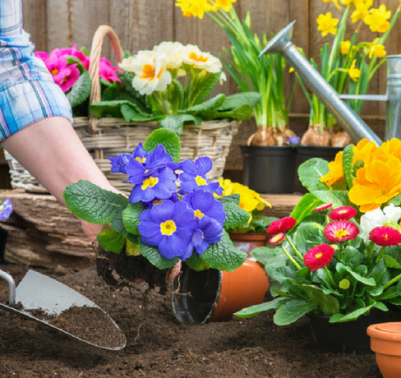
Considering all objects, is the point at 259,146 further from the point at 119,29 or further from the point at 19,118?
the point at 19,118

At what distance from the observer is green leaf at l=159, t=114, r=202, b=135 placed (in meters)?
1.63

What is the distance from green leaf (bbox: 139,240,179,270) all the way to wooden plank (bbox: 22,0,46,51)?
1.74m

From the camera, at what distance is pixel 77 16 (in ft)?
7.84

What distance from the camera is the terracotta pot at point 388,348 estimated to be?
0.85 metres

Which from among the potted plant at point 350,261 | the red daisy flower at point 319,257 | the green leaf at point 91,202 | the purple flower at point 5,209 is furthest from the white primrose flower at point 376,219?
the purple flower at point 5,209

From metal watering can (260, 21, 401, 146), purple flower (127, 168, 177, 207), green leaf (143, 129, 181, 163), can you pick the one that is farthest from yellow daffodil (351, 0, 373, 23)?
purple flower (127, 168, 177, 207)

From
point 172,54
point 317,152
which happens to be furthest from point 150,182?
point 317,152

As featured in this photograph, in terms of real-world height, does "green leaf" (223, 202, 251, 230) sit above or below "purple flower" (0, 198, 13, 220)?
above

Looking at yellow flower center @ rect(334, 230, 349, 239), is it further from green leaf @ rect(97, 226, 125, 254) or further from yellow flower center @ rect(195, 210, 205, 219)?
green leaf @ rect(97, 226, 125, 254)

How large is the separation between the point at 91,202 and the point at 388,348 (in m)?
0.53

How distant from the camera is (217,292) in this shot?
124 cm

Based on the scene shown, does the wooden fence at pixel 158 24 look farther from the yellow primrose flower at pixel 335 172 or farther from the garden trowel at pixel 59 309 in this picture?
the garden trowel at pixel 59 309

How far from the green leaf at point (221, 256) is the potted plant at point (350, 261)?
0.11 m

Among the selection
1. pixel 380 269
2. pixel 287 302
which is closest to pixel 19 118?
pixel 287 302
